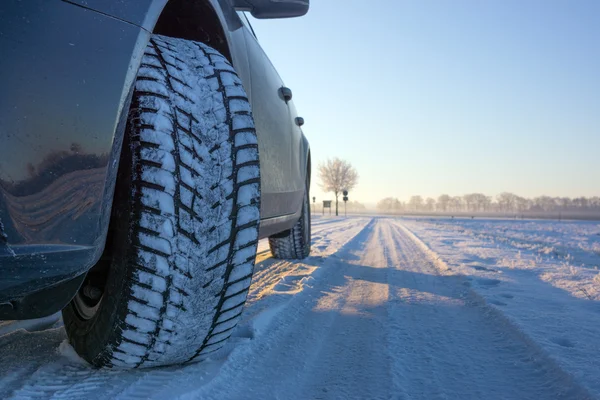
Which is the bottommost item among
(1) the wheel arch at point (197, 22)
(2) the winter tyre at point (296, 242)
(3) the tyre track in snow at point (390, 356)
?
(3) the tyre track in snow at point (390, 356)

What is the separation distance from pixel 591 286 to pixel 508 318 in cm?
151

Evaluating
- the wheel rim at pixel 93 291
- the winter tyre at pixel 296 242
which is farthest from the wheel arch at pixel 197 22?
the winter tyre at pixel 296 242

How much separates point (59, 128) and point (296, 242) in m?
3.59

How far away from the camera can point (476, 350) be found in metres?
1.75

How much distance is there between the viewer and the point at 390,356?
5.40 ft

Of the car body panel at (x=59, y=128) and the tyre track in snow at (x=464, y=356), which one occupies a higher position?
the car body panel at (x=59, y=128)

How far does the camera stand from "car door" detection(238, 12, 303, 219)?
1.99 metres

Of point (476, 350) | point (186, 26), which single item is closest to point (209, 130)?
point (186, 26)

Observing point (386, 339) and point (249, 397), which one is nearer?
point (249, 397)

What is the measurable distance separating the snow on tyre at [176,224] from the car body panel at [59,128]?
0.39 ft

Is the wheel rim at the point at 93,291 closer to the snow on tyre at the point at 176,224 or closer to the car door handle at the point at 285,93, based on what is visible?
the snow on tyre at the point at 176,224

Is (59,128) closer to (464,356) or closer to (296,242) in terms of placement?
(464,356)

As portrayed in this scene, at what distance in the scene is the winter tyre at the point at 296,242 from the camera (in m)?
4.38

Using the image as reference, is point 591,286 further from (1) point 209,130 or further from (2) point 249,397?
(1) point 209,130
